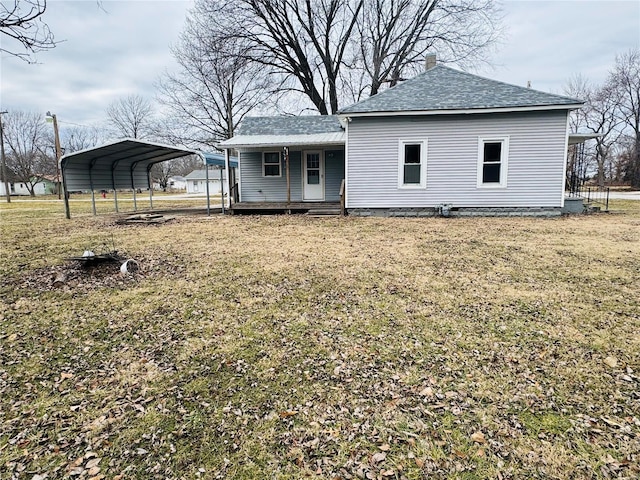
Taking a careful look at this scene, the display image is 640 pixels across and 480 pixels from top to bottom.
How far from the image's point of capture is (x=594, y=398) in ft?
8.58

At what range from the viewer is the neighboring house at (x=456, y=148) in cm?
1170

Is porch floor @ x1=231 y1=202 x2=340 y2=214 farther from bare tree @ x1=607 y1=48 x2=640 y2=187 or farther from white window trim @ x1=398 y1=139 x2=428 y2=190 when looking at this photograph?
bare tree @ x1=607 y1=48 x2=640 y2=187

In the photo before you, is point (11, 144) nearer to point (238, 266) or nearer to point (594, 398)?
point (238, 266)

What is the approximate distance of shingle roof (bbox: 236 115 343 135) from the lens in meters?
15.9

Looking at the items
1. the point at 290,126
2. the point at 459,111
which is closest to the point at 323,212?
the point at 290,126

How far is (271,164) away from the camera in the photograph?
49.8ft

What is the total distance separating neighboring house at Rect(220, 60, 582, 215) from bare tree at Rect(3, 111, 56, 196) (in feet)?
165

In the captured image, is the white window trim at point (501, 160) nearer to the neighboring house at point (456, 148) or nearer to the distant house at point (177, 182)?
the neighboring house at point (456, 148)

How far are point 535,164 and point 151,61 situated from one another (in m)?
27.4

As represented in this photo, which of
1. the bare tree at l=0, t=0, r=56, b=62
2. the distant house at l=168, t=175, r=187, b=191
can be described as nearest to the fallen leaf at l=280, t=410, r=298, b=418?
the bare tree at l=0, t=0, r=56, b=62

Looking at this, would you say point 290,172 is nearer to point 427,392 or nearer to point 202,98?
point 427,392

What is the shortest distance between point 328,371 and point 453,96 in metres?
11.8

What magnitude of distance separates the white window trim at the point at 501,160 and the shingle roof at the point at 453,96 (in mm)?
1025

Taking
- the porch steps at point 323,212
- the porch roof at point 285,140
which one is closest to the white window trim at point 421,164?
the porch roof at point 285,140
